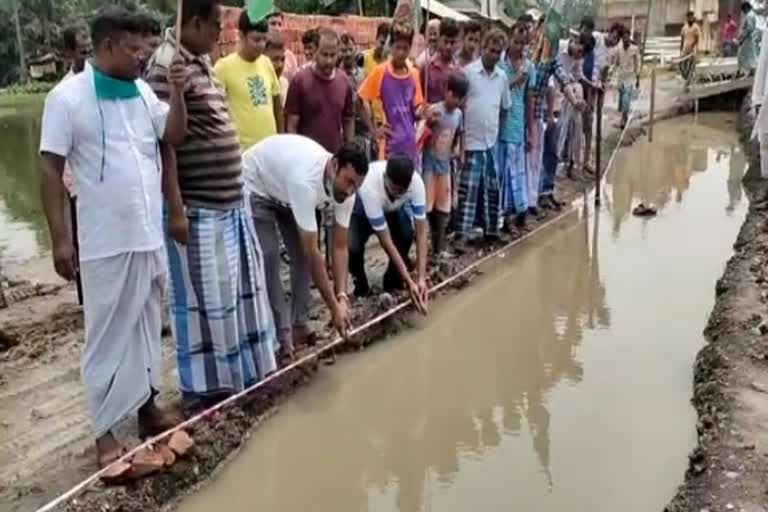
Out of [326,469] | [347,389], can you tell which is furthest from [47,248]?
[326,469]

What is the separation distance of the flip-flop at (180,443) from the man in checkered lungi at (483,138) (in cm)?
389

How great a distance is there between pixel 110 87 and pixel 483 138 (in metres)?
4.15

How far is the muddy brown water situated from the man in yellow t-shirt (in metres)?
1.35

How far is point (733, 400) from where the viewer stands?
447 cm

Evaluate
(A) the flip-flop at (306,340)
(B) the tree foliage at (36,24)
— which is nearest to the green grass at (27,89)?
(B) the tree foliage at (36,24)

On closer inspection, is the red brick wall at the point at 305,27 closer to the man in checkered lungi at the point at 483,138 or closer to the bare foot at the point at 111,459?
the man in checkered lungi at the point at 483,138

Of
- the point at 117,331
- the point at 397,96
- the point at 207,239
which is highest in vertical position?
the point at 397,96

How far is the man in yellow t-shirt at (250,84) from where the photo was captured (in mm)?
4992

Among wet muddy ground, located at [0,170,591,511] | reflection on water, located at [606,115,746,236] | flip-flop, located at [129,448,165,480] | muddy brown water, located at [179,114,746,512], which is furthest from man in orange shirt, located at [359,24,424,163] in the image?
flip-flop, located at [129,448,165,480]

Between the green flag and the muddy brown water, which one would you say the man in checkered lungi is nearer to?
the muddy brown water

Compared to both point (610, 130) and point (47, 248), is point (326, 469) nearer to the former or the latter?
point (47, 248)

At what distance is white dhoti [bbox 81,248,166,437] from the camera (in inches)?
141

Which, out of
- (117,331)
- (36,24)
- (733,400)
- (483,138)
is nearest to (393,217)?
(483,138)

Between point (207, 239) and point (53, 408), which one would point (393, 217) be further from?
point (53, 408)
